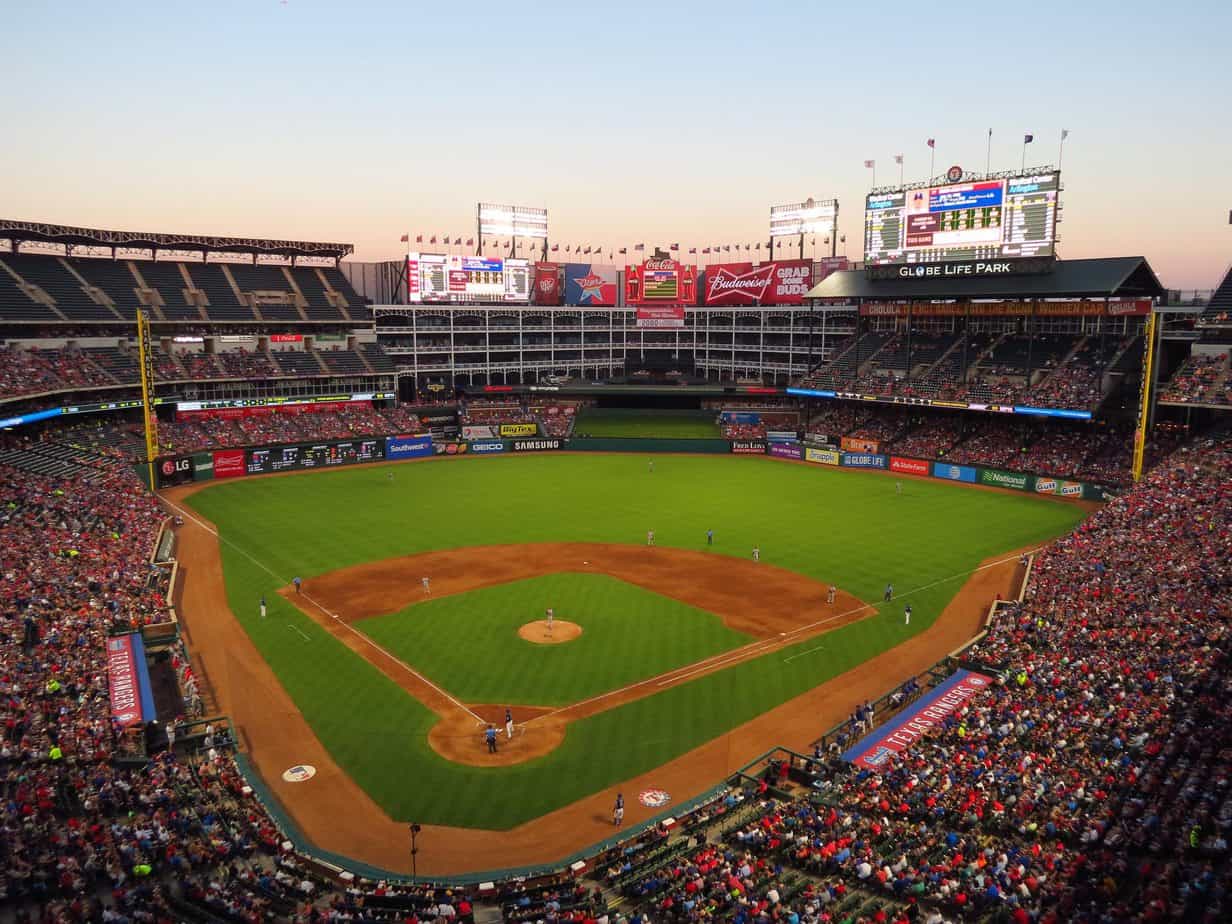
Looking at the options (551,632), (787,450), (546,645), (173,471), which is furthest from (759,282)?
(546,645)

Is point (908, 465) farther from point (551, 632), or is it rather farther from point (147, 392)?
point (147, 392)

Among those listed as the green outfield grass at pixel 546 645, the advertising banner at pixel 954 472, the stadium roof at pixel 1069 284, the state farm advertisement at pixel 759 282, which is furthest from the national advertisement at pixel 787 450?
the green outfield grass at pixel 546 645

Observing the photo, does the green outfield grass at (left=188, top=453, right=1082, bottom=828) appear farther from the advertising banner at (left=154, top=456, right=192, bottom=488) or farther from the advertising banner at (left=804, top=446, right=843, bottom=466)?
the advertising banner at (left=154, top=456, right=192, bottom=488)

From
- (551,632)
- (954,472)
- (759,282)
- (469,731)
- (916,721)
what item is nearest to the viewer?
(916,721)

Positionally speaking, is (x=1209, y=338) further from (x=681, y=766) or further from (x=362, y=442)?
(x=362, y=442)

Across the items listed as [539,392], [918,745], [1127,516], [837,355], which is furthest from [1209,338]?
[539,392]

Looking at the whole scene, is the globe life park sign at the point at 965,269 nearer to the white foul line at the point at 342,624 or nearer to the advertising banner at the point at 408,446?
the advertising banner at the point at 408,446

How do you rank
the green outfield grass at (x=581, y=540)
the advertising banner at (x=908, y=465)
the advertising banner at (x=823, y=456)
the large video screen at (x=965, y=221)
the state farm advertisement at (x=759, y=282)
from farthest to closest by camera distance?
the state farm advertisement at (x=759, y=282) < the advertising banner at (x=823, y=456) < the advertising banner at (x=908, y=465) < the large video screen at (x=965, y=221) < the green outfield grass at (x=581, y=540)
